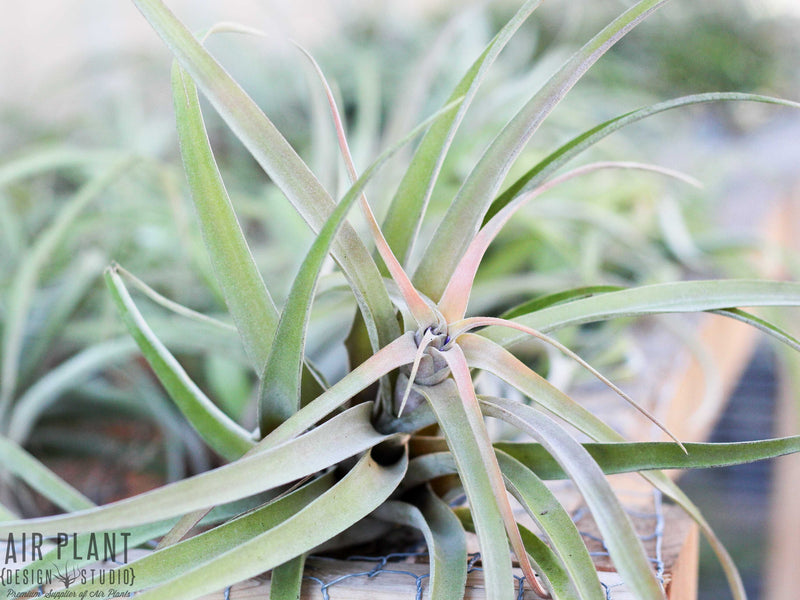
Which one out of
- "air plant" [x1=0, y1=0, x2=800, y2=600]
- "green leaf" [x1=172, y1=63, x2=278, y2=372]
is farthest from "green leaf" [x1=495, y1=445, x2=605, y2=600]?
"green leaf" [x1=172, y1=63, x2=278, y2=372]

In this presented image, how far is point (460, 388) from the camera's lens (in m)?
0.22

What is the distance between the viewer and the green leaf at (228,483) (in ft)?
0.61

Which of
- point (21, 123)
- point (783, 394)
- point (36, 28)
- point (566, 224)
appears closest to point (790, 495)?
point (783, 394)

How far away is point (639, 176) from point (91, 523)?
71 centimetres

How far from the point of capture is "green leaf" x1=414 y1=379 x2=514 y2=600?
0.21m

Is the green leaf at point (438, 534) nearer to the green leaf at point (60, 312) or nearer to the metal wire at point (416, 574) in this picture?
the metal wire at point (416, 574)

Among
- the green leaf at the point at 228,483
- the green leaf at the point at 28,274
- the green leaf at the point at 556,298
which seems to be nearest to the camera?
the green leaf at the point at 228,483

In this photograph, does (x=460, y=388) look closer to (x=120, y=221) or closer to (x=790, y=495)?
(x=120, y=221)

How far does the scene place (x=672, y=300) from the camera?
9.8 inches

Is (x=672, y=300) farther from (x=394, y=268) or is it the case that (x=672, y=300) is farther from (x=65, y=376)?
(x=65, y=376)

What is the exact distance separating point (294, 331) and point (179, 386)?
0.22 feet

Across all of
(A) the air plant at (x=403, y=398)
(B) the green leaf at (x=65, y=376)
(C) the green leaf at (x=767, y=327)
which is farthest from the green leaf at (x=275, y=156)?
(B) the green leaf at (x=65, y=376)

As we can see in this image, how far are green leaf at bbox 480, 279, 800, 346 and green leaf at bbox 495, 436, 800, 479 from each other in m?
0.05

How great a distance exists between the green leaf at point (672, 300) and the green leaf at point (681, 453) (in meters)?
0.05
